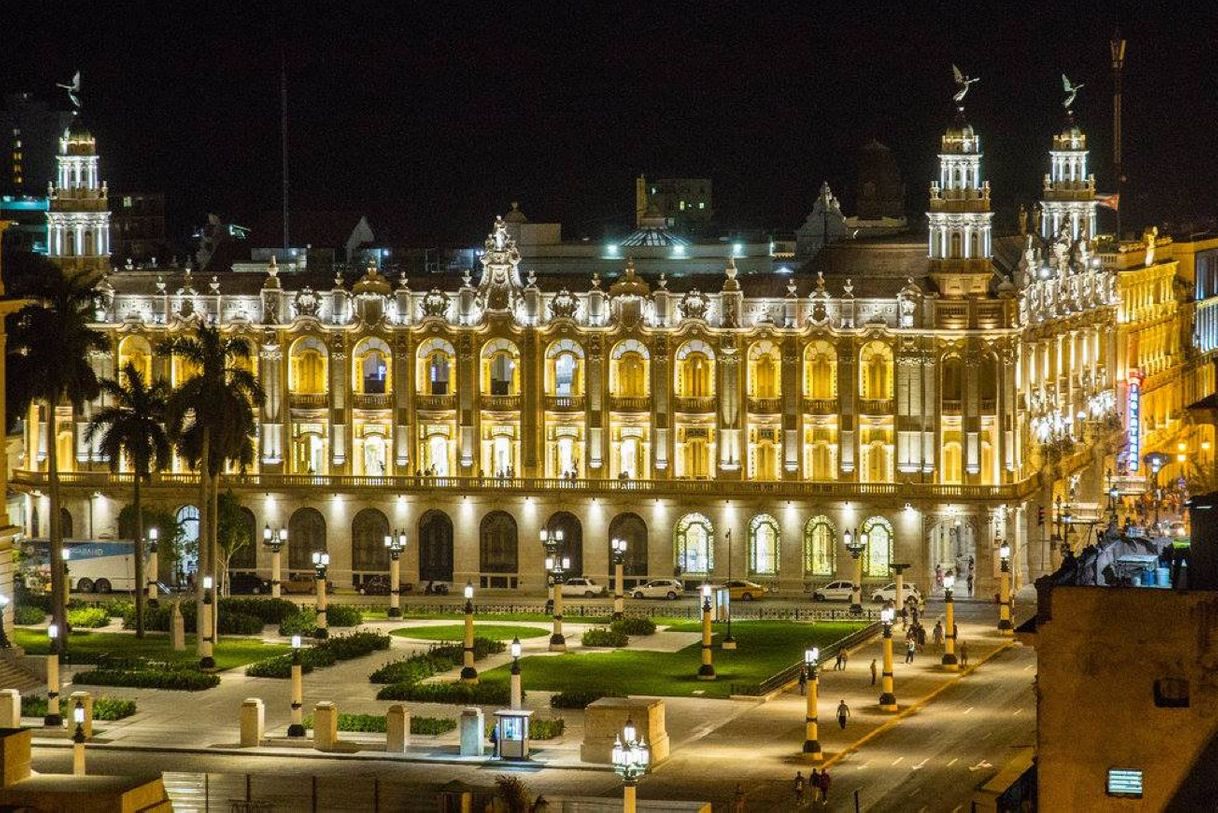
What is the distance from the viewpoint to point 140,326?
14088cm

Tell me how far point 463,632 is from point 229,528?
12593 millimetres

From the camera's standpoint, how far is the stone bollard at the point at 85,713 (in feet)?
297

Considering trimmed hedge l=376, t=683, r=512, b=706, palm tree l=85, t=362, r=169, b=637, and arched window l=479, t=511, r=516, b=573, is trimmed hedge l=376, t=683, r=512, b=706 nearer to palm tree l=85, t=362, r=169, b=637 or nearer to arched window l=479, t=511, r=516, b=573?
palm tree l=85, t=362, r=169, b=637

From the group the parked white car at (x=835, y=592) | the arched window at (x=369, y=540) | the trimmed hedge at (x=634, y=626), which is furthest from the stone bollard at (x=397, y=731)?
the arched window at (x=369, y=540)

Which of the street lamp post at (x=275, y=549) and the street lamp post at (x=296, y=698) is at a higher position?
the street lamp post at (x=275, y=549)

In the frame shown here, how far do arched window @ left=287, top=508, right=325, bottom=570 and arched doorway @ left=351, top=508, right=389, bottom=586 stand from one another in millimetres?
1620

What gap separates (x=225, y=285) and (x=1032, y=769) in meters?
81.1

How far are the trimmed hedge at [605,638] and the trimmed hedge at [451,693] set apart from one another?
44.7ft

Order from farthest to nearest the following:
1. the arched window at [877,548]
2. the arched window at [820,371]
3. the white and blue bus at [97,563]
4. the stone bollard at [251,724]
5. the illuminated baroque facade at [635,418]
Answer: the arched window at [820,371] → the illuminated baroque facade at [635,418] → the arched window at [877,548] → the white and blue bus at [97,563] → the stone bollard at [251,724]

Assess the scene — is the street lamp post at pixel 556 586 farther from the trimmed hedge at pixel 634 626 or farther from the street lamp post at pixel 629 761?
the street lamp post at pixel 629 761

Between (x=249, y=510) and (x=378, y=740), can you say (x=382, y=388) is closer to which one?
(x=249, y=510)

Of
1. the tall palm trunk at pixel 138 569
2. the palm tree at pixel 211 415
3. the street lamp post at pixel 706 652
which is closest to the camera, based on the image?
the street lamp post at pixel 706 652

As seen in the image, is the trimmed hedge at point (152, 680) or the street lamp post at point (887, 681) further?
the trimmed hedge at point (152, 680)

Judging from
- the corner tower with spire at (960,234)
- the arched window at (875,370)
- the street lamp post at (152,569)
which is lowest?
the street lamp post at (152,569)
